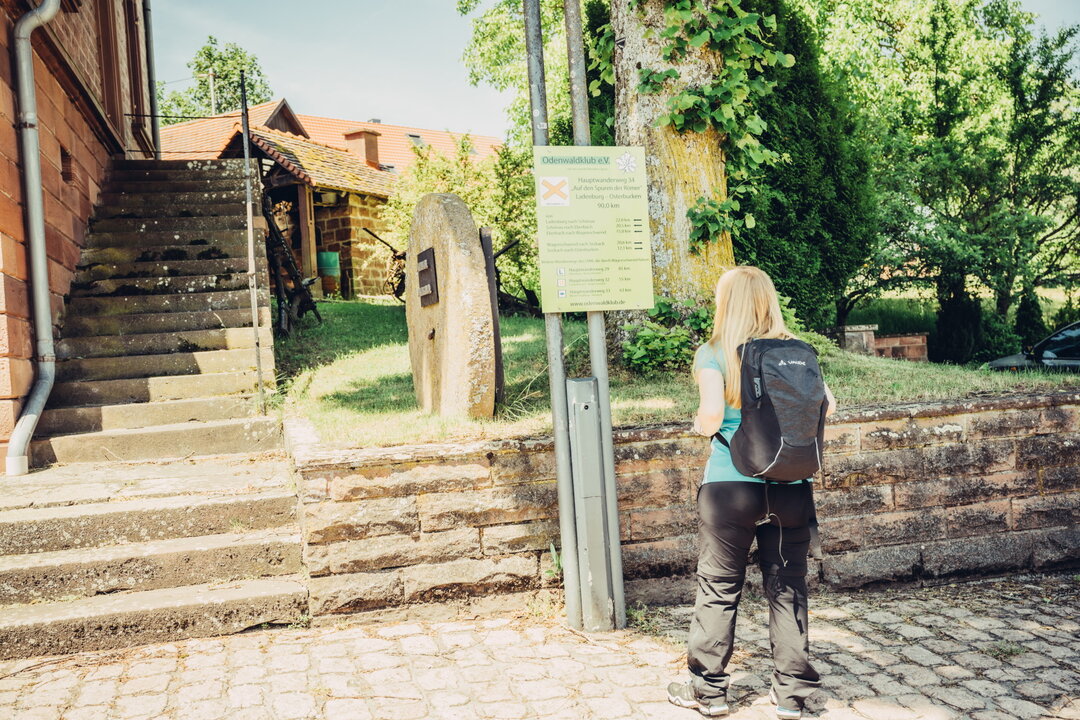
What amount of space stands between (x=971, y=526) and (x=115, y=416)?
5483mm

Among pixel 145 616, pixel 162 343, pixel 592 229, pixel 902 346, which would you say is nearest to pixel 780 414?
pixel 592 229

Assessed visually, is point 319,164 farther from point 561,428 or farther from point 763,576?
point 763,576

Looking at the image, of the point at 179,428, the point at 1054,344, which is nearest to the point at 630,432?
the point at 179,428

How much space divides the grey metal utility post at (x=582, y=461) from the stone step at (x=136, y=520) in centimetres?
164

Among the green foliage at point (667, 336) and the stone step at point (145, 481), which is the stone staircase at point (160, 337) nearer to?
the stone step at point (145, 481)

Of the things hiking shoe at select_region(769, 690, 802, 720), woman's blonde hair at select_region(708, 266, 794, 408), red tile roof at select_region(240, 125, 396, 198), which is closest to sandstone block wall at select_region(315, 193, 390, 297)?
red tile roof at select_region(240, 125, 396, 198)

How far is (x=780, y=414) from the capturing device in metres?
3.21

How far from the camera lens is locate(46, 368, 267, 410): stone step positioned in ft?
21.2

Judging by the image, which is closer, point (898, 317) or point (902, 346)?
point (902, 346)

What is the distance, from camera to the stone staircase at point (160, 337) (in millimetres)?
6086

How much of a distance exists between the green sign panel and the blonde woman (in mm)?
836

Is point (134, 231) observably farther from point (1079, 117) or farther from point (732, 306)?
point (1079, 117)

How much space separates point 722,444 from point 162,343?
5.32 m

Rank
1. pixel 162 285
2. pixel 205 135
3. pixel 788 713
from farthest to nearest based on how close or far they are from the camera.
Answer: pixel 205 135 < pixel 162 285 < pixel 788 713
